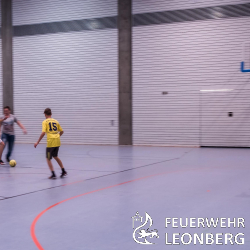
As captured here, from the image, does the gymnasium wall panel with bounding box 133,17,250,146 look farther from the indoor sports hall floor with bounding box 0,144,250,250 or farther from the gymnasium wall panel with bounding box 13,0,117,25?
the indoor sports hall floor with bounding box 0,144,250,250

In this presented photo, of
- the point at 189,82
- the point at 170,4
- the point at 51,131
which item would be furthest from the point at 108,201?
the point at 170,4

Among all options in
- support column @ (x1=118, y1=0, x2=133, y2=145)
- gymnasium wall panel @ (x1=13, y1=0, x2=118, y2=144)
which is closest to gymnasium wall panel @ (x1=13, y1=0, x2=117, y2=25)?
gymnasium wall panel @ (x1=13, y1=0, x2=118, y2=144)

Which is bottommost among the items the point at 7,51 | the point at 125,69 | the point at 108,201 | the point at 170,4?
the point at 108,201

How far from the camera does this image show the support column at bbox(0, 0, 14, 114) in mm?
23297

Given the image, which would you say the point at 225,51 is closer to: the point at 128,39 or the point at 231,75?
the point at 231,75

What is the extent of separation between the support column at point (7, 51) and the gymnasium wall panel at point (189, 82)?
821cm

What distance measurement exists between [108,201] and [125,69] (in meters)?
14.6

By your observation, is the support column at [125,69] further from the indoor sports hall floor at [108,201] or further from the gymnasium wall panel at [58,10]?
the indoor sports hall floor at [108,201]

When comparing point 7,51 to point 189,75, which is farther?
point 7,51

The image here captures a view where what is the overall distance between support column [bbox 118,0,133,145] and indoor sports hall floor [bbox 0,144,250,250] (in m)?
8.86

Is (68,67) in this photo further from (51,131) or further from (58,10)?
(51,131)

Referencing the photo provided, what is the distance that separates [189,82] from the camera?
64.9 ft

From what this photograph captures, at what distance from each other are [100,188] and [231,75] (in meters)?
12.9

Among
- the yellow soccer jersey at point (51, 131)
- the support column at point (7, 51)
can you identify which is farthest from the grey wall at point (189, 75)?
the yellow soccer jersey at point (51, 131)
